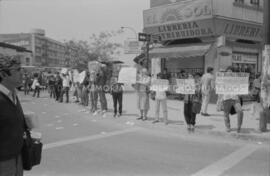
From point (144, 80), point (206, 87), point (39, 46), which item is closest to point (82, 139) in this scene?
point (144, 80)

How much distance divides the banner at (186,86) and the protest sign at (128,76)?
6.93 ft

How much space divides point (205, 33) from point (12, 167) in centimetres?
1574

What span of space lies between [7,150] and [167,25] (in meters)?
17.2

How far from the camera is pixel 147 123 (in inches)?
413

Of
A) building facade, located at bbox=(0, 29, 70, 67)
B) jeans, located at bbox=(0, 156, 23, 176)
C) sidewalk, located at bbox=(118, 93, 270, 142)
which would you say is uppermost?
building facade, located at bbox=(0, 29, 70, 67)

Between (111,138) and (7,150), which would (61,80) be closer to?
(111,138)

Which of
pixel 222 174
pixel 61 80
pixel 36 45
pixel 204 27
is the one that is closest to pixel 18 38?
pixel 36 45

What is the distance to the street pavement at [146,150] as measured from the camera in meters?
5.69

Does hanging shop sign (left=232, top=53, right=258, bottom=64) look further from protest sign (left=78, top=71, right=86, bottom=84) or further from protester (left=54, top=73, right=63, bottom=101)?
protester (left=54, top=73, right=63, bottom=101)

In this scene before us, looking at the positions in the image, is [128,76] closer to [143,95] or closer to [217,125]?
[143,95]

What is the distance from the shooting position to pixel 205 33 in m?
17.5

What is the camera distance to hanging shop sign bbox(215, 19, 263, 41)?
17.0 metres

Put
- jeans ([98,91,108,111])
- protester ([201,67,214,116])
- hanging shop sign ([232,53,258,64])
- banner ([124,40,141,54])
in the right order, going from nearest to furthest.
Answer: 1. protester ([201,67,214,116])
2. jeans ([98,91,108,111])
3. hanging shop sign ([232,53,258,64])
4. banner ([124,40,141,54])

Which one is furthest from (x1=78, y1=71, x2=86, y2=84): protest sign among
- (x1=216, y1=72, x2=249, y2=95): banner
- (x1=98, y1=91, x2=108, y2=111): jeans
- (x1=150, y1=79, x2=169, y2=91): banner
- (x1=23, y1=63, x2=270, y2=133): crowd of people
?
(x1=216, y1=72, x2=249, y2=95): banner
